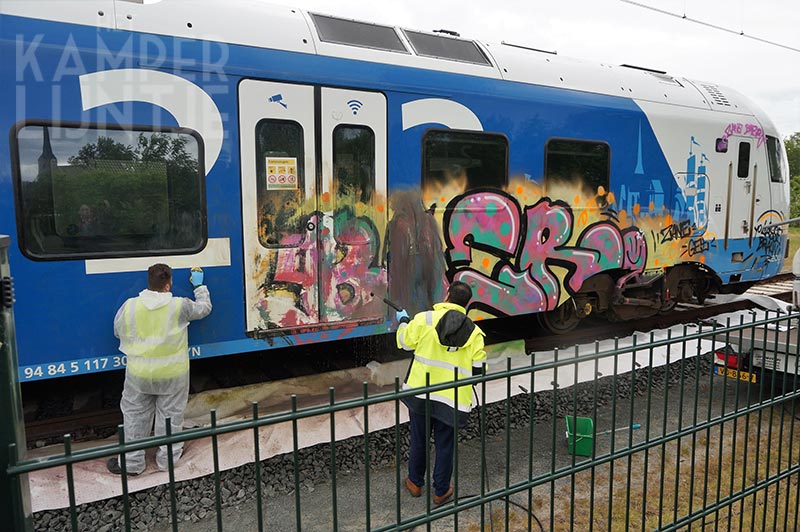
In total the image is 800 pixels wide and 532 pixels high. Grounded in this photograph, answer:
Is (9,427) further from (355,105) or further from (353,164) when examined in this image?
(355,105)

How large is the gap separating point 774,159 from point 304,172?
25.6ft

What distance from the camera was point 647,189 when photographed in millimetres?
7641

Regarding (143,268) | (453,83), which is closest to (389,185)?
(453,83)

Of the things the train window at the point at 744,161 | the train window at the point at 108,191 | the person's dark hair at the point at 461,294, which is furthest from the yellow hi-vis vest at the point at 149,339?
the train window at the point at 744,161

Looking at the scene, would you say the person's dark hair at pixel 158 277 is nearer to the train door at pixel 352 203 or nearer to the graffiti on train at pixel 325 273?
the graffiti on train at pixel 325 273

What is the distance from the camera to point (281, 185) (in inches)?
201

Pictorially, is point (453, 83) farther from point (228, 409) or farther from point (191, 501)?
point (191, 501)

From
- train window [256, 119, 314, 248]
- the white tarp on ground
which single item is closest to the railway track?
the white tarp on ground

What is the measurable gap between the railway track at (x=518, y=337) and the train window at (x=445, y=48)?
10.7ft

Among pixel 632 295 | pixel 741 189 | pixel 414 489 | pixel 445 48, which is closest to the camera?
pixel 414 489

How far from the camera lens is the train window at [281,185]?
5027 mm

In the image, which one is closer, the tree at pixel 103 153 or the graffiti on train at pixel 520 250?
the tree at pixel 103 153

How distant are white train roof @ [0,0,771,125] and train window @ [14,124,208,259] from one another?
820 millimetres

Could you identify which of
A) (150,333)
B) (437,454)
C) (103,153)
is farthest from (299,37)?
(437,454)
